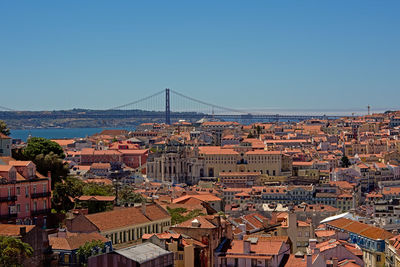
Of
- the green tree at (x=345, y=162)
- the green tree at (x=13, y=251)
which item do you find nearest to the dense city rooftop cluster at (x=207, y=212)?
the green tree at (x=345, y=162)

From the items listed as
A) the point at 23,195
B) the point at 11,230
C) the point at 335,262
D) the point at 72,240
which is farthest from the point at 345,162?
the point at 11,230

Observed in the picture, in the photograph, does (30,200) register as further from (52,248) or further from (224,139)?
(224,139)

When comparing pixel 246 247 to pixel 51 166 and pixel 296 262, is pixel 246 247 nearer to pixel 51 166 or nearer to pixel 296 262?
pixel 296 262

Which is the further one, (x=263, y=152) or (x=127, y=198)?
(x=263, y=152)

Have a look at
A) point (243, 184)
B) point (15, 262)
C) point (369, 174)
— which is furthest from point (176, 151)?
point (15, 262)

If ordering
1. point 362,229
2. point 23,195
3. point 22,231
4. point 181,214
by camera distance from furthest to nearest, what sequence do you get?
1. point 362,229
2. point 181,214
3. point 23,195
4. point 22,231

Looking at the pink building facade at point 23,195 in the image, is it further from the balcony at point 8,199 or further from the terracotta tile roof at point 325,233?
the terracotta tile roof at point 325,233
